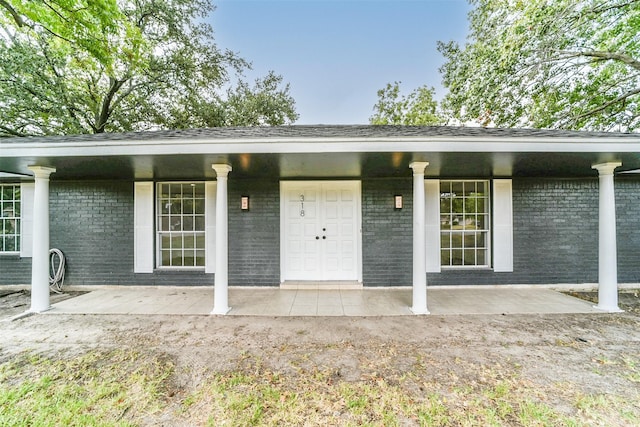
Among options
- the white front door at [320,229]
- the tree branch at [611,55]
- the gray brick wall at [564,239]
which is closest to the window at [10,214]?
the white front door at [320,229]

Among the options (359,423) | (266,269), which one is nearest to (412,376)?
(359,423)

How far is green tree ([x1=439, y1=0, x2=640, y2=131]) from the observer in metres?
6.71

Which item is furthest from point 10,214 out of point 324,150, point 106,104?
point 324,150

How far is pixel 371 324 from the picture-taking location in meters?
3.66

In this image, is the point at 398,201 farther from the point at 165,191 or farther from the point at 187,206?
the point at 165,191

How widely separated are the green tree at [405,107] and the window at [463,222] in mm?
11637

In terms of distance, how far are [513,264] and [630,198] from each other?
110 inches

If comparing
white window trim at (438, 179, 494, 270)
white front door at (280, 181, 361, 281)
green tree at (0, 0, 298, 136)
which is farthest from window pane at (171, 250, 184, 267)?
white window trim at (438, 179, 494, 270)

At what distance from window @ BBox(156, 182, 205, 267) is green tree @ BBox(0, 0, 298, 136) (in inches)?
149

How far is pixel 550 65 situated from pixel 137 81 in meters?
14.7

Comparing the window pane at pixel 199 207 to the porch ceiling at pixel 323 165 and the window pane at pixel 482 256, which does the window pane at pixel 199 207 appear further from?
the window pane at pixel 482 256

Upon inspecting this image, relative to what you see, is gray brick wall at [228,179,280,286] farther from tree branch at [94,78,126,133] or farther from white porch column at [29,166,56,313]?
tree branch at [94,78,126,133]

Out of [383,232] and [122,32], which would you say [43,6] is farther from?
[383,232]

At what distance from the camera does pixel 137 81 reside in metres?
10.8
